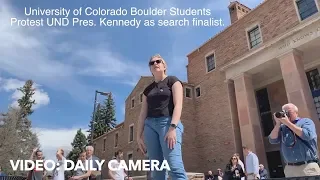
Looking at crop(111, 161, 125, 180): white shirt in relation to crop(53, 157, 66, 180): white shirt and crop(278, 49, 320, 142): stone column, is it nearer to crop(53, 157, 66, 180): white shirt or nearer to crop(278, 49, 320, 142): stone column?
crop(53, 157, 66, 180): white shirt

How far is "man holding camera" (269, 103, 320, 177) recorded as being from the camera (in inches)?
134

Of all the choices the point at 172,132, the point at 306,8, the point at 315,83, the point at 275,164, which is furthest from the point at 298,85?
the point at 172,132

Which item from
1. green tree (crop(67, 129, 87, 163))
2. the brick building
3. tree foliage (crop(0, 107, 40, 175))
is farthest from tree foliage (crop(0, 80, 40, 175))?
green tree (crop(67, 129, 87, 163))

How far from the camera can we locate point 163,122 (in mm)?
2500

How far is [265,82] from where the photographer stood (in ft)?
61.8

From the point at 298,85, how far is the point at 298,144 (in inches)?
436

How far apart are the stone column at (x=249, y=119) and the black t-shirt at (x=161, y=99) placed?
537 inches

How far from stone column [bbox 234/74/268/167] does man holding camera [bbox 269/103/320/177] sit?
11.8 meters

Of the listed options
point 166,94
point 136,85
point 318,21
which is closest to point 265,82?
point 318,21

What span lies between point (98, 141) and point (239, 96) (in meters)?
23.6

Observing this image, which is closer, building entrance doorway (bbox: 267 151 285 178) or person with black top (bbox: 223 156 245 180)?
person with black top (bbox: 223 156 245 180)

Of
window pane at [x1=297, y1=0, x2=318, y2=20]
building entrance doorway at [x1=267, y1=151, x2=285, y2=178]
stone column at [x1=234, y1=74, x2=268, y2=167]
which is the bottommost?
building entrance doorway at [x1=267, y1=151, x2=285, y2=178]

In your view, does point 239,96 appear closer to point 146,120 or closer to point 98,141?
point 146,120

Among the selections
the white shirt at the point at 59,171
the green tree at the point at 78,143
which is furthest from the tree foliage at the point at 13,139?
the white shirt at the point at 59,171
